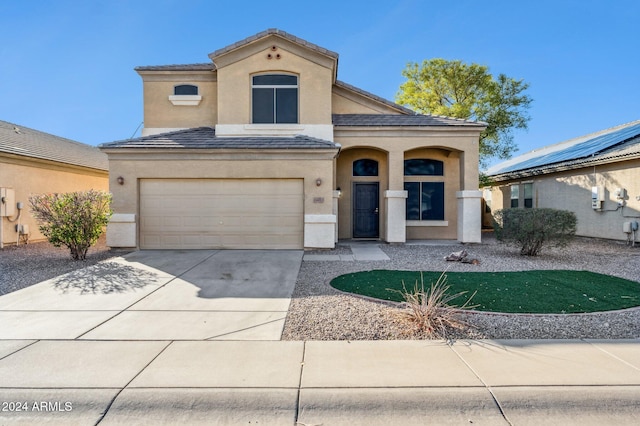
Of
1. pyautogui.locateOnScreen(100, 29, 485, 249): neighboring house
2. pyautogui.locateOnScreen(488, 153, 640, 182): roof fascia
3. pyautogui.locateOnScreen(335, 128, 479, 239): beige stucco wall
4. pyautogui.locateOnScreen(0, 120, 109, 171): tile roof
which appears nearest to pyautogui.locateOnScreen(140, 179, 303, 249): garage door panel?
pyautogui.locateOnScreen(100, 29, 485, 249): neighboring house

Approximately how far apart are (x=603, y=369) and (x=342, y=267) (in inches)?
238

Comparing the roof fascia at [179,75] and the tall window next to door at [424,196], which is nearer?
the roof fascia at [179,75]

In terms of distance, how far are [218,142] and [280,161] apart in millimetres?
2328

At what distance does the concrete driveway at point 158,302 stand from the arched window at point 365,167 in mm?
6589

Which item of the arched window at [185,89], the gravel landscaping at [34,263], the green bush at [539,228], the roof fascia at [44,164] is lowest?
the gravel landscaping at [34,263]

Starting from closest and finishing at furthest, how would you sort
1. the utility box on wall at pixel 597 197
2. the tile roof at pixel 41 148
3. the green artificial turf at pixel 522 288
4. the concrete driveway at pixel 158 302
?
the concrete driveway at pixel 158 302
the green artificial turf at pixel 522 288
the tile roof at pixel 41 148
the utility box on wall at pixel 597 197

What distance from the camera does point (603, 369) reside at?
153 inches

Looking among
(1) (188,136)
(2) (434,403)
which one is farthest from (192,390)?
(1) (188,136)

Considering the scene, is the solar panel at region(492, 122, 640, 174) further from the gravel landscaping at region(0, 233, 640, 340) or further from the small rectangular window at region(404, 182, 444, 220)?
the small rectangular window at region(404, 182, 444, 220)

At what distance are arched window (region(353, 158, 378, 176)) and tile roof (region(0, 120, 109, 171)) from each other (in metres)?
12.9

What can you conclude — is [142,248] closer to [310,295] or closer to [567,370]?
[310,295]

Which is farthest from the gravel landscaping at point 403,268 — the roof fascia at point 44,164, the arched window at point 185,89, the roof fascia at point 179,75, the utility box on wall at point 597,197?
the roof fascia at point 179,75

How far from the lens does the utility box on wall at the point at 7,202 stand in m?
12.9

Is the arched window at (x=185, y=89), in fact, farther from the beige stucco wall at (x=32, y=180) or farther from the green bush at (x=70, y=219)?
the green bush at (x=70, y=219)
